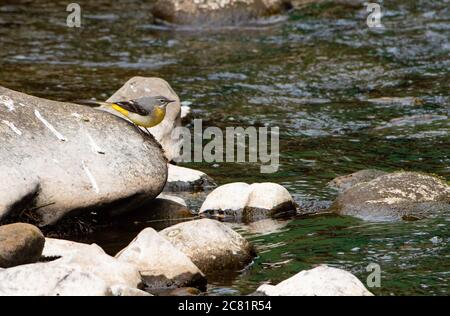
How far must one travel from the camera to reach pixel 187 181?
10758mm

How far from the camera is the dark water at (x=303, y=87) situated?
8516mm

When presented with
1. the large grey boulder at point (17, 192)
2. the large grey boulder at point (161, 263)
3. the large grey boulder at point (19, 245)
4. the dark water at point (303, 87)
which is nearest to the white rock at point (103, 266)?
the large grey boulder at point (161, 263)

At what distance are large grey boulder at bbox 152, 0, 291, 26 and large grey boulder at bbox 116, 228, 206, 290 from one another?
38.3ft

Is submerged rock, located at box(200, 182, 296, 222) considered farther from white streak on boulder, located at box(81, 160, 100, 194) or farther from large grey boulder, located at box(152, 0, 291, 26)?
large grey boulder, located at box(152, 0, 291, 26)

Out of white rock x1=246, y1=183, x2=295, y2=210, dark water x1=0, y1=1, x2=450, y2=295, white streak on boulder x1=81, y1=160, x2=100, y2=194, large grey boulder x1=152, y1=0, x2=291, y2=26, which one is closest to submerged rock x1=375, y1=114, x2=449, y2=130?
dark water x1=0, y1=1, x2=450, y2=295

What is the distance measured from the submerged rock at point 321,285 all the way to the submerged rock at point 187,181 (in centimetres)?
365

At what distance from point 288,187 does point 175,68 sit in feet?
19.7

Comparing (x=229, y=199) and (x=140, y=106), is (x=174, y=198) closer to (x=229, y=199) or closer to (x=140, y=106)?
(x=229, y=199)

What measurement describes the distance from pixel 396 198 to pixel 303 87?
581 centimetres

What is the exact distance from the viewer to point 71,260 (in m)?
7.26

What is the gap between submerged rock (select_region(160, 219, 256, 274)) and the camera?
320 inches

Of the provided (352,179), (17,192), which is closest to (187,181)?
(352,179)

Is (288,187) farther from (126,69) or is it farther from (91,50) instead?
(91,50)
